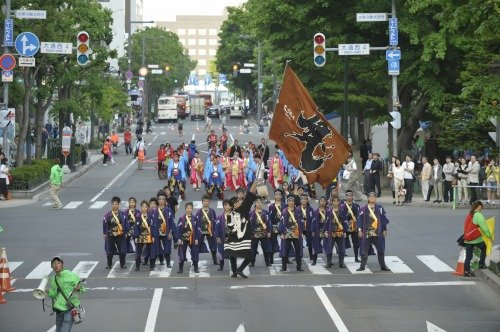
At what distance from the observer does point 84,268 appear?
24.8 metres

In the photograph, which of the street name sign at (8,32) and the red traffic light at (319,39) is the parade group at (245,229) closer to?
the red traffic light at (319,39)

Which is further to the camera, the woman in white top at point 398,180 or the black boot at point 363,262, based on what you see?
the woman in white top at point 398,180

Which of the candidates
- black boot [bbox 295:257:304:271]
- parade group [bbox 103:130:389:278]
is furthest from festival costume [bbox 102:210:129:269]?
black boot [bbox 295:257:304:271]

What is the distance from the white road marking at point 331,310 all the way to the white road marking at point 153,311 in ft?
9.30

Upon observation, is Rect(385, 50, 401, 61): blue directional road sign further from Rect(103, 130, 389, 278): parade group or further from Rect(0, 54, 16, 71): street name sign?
Rect(103, 130, 389, 278): parade group

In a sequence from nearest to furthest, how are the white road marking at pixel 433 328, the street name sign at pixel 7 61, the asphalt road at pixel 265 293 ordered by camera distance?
the white road marking at pixel 433 328
the asphalt road at pixel 265 293
the street name sign at pixel 7 61

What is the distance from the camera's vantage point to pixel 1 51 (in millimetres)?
48719

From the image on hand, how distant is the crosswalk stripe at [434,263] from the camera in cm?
2436

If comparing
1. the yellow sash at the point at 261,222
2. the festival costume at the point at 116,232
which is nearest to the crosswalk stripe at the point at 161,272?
the festival costume at the point at 116,232

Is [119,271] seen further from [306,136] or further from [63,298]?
[63,298]

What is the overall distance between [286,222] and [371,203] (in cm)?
181

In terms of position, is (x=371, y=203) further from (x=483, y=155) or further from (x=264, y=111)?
(x=264, y=111)

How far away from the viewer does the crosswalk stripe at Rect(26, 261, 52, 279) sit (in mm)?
23656

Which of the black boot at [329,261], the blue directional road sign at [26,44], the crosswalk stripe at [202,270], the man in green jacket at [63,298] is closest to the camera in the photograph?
the man in green jacket at [63,298]
